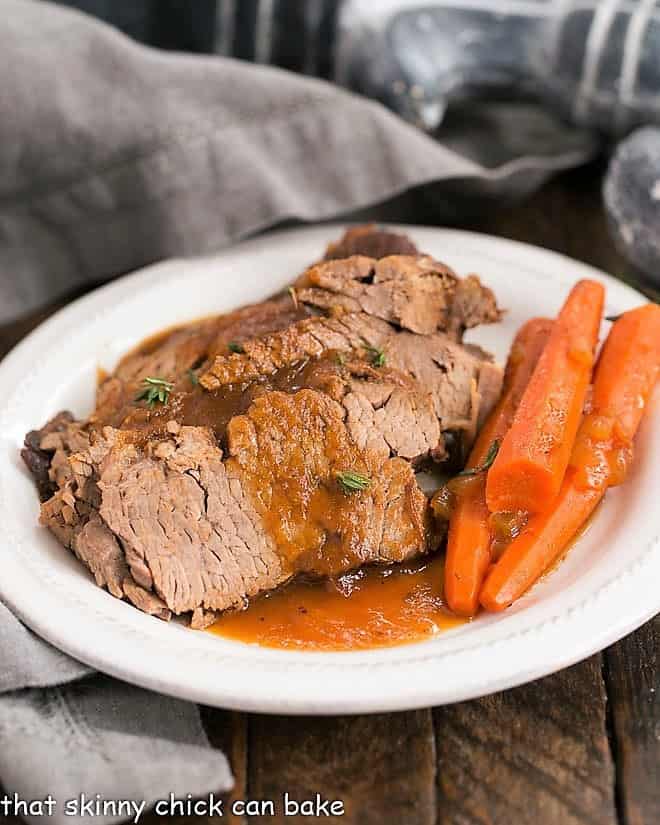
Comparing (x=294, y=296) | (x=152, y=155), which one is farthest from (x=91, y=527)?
(x=152, y=155)

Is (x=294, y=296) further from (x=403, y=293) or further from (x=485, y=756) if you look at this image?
(x=485, y=756)

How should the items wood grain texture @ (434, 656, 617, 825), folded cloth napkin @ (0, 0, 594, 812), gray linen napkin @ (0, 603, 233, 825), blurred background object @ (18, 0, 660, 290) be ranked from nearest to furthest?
1. gray linen napkin @ (0, 603, 233, 825)
2. wood grain texture @ (434, 656, 617, 825)
3. folded cloth napkin @ (0, 0, 594, 812)
4. blurred background object @ (18, 0, 660, 290)

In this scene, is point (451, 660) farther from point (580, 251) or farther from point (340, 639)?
point (580, 251)

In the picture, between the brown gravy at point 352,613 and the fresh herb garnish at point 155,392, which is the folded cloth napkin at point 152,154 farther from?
the brown gravy at point 352,613

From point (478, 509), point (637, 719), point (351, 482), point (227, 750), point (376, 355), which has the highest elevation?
point (376, 355)

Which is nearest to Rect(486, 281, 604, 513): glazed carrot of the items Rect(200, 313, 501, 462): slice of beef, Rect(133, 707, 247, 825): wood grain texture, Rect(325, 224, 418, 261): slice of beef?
Rect(200, 313, 501, 462): slice of beef

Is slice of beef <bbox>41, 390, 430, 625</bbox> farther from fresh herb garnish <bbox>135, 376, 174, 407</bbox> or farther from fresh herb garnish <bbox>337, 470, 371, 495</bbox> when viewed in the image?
fresh herb garnish <bbox>135, 376, 174, 407</bbox>
